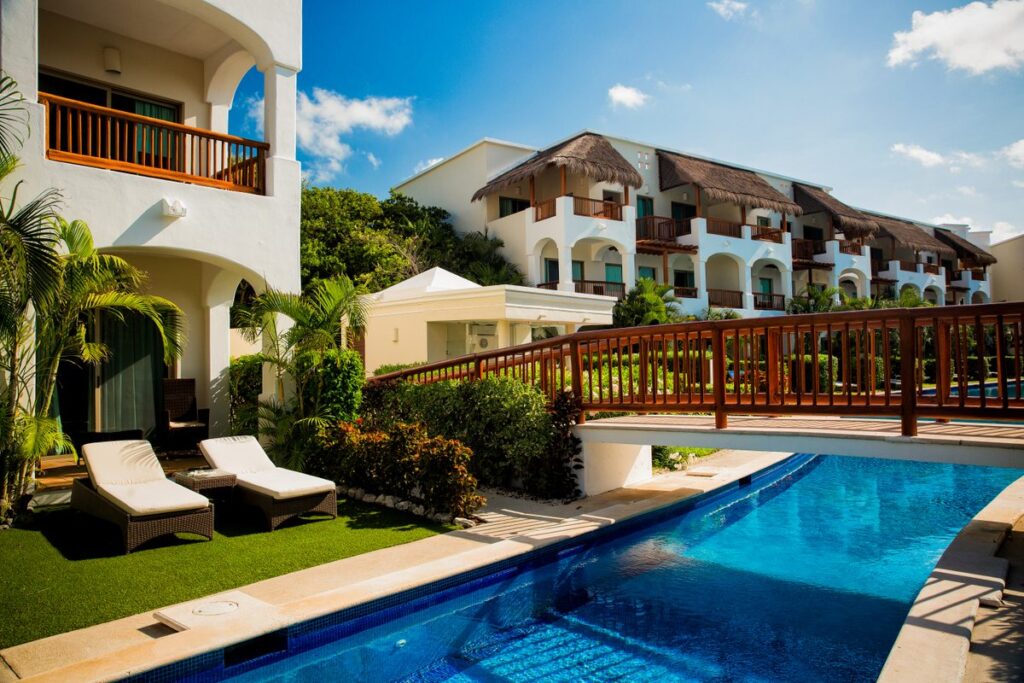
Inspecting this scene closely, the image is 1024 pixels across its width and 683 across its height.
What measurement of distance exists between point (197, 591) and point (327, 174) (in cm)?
2641

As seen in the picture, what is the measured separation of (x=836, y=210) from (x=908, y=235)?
30.1 ft

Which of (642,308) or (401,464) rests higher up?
(642,308)

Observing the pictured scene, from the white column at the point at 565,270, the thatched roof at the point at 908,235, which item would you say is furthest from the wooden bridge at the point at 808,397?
the thatched roof at the point at 908,235

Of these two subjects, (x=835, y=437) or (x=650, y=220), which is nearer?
(x=835, y=437)

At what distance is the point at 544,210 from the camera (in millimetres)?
24438

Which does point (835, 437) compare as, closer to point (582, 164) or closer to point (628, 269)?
point (582, 164)

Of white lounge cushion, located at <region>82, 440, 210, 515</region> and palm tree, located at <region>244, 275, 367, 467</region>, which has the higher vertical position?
palm tree, located at <region>244, 275, 367, 467</region>

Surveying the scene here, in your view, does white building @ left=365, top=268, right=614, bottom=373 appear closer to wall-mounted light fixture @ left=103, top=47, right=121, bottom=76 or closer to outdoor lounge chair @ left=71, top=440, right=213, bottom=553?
wall-mounted light fixture @ left=103, top=47, right=121, bottom=76

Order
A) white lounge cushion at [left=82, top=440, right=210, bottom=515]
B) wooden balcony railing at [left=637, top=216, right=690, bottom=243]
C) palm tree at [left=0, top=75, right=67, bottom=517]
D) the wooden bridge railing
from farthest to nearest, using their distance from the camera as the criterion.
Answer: wooden balcony railing at [left=637, top=216, right=690, bottom=243]
palm tree at [left=0, top=75, right=67, bottom=517]
white lounge cushion at [left=82, top=440, right=210, bottom=515]
the wooden bridge railing

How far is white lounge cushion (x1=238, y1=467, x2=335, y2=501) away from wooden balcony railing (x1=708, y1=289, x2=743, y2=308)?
23.7 m

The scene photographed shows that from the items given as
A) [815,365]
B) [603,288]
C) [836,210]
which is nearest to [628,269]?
[603,288]

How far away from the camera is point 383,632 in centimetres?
482

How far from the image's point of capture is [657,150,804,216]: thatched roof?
91.2 feet

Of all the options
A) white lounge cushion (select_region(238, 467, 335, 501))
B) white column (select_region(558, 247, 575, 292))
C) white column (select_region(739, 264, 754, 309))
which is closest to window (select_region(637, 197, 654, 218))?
white column (select_region(739, 264, 754, 309))
